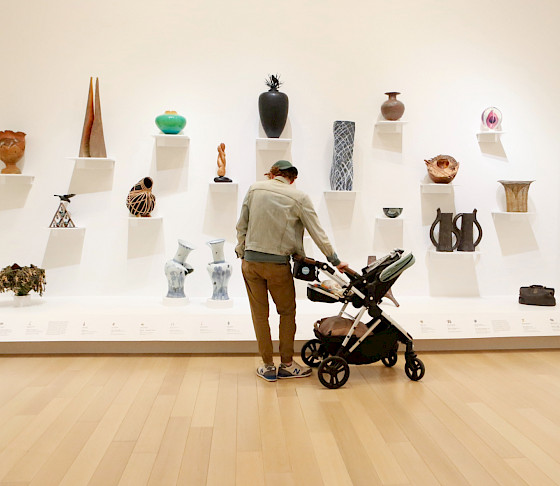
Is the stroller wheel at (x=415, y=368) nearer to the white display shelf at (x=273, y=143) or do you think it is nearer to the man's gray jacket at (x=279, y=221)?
the man's gray jacket at (x=279, y=221)

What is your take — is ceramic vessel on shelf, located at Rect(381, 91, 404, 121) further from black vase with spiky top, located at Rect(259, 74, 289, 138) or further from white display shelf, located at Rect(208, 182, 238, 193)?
white display shelf, located at Rect(208, 182, 238, 193)

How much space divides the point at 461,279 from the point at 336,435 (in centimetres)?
267

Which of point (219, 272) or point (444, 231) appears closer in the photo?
point (219, 272)

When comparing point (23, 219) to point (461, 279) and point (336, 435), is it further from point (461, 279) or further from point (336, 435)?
point (461, 279)

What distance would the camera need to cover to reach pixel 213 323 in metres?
4.46

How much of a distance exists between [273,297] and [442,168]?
2.04m

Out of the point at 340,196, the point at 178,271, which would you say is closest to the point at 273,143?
the point at 340,196

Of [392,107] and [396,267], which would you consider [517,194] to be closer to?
[392,107]

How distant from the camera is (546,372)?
4180 millimetres

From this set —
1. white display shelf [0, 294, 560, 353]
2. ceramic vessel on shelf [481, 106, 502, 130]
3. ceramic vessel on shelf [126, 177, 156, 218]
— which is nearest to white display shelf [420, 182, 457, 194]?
ceramic vessel on shelf [481, 106, 502, 130]

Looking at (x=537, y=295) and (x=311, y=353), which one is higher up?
(x=537, y=295)

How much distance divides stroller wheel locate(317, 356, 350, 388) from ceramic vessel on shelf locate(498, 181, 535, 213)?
228 centimetres

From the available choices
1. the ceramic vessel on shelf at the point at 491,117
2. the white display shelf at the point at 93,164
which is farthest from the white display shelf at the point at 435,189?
the white display shelf at the point at 93,164

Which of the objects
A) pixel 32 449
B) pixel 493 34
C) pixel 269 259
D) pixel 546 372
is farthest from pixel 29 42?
pixel 546 372
